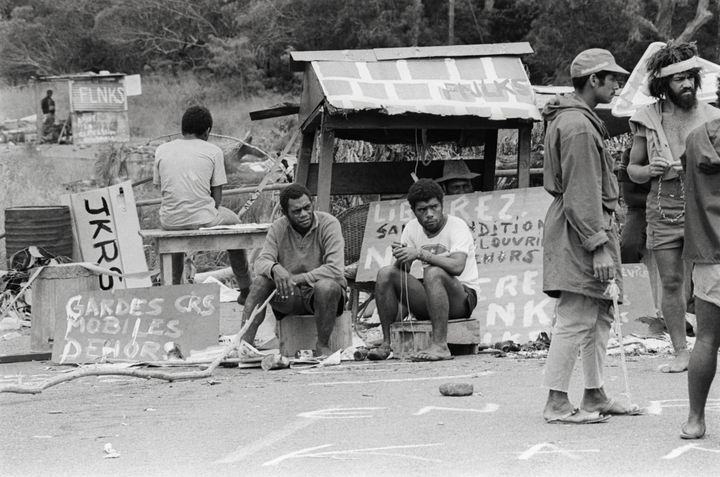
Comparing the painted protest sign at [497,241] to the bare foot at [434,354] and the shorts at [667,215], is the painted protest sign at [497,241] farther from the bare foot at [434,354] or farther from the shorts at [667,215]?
the shorts at [667,215]

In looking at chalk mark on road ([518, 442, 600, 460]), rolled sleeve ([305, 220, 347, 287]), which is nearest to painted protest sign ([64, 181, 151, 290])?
rolled sleeve ([305, 220, 347, 287])

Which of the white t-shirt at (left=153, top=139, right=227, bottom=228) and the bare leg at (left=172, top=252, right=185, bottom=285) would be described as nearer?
the white t-shirt at (left=153, top=139, right=227, bottom=228)

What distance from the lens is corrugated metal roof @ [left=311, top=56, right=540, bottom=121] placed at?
9742 mm

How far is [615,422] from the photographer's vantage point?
598 centimetres

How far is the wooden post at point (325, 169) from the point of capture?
10.1 m

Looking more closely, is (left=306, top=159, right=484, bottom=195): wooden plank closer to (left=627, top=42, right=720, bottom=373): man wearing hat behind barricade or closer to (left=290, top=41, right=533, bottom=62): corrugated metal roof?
(left=290, top=41, right=533, bottom=62): corrugated metal roof

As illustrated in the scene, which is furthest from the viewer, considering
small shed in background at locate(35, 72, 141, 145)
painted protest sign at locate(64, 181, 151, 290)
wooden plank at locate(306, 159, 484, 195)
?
small shed in background at locate(35, 72, 141, 145)

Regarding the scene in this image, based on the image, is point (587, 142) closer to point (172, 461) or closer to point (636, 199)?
point (172, 461)

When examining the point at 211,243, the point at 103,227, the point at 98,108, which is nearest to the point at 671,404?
the point at 211,243

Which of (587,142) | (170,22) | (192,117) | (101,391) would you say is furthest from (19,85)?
(587,142)

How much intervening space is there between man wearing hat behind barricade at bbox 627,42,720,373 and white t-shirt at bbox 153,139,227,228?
4186 millimetres

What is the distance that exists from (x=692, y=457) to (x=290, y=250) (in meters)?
4.63

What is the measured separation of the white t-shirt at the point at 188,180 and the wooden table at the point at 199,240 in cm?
29

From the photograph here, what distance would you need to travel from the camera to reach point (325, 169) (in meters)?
10.2
